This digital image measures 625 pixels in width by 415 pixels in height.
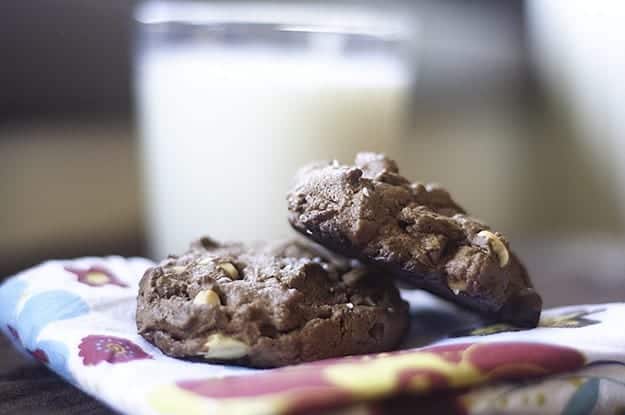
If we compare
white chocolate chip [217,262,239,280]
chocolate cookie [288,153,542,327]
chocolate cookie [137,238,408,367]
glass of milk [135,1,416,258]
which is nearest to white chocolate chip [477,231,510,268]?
chocolate cookie [288,153,542,327]

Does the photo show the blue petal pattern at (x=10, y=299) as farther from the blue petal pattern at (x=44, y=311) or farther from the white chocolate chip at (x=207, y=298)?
the white chocolate chip at (x=207, y=298)

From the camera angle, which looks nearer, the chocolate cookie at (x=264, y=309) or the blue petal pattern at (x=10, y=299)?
the chocolate cookie at (x=264, y=309)

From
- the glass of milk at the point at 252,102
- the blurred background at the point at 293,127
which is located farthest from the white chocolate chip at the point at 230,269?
the glass of milk at the point at 252,102

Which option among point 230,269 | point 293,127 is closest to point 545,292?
point 293,127

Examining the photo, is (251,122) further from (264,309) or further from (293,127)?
(264,309)

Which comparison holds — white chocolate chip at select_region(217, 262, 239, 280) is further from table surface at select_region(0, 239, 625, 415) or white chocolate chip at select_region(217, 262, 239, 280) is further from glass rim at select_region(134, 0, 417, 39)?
glass rim at select_region(134, 0, 417, 39)

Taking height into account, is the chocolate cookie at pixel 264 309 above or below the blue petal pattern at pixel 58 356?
above
